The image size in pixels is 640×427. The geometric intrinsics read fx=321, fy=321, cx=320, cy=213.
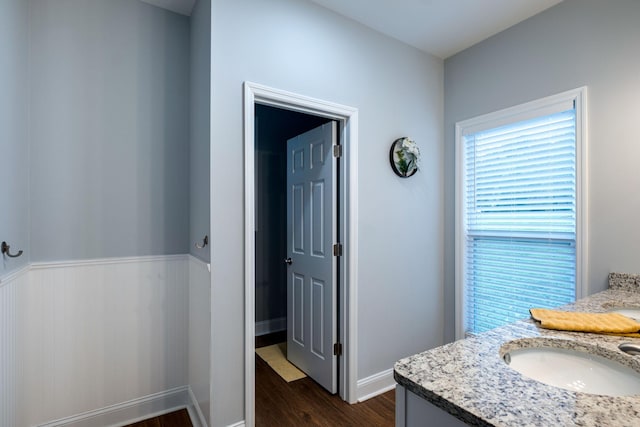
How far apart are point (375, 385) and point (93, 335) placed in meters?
1.93

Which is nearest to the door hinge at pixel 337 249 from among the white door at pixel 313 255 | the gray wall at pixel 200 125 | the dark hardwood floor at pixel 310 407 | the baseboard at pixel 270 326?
the white door at pixel 313 255

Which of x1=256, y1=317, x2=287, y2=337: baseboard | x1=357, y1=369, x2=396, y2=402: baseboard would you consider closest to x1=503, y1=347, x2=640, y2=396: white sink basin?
x1=357, y1=369, x2=396, y2=402: baseboard

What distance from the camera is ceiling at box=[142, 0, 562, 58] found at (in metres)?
2.13

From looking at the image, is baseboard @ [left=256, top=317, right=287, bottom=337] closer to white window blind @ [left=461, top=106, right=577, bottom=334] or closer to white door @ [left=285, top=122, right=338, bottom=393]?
white door @ [left=285, top=122, right=338, bottom=393]

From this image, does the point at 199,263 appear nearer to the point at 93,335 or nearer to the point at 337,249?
the point at 93,335

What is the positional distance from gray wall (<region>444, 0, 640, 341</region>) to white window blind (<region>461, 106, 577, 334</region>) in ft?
0.42

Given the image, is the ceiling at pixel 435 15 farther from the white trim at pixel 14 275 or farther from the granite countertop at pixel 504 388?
the granite countertop at pixel 504 388

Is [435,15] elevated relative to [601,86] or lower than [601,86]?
elevated

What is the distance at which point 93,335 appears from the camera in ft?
6.41

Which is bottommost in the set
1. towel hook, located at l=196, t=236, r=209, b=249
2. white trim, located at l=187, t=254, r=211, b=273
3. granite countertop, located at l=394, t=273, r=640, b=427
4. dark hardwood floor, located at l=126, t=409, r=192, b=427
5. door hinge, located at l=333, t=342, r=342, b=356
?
dark hardwood floor, located at l=126, t=409, r=192, b=427

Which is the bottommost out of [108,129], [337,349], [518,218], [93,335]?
[337,349]

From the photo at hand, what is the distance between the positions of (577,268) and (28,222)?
327cm

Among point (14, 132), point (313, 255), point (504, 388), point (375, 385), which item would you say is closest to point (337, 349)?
point (375, 385)

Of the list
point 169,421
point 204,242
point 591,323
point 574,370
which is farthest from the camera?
point 169,421
